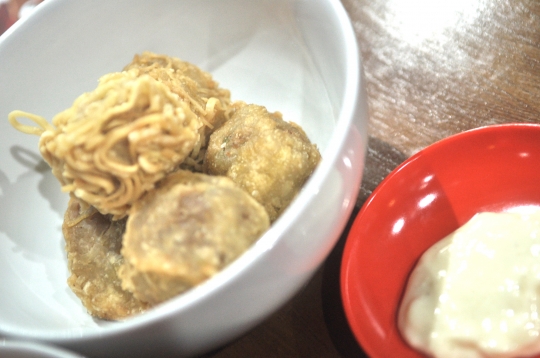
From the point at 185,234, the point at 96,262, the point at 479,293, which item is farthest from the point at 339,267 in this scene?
Answer: the point at 96,262

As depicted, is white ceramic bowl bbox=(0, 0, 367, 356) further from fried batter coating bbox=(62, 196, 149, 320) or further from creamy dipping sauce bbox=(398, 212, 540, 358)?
creamy dipping sauce bbox=(398, 212, 540, 358)

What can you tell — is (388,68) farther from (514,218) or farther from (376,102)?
(514,218)

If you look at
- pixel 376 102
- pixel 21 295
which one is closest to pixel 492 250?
pixel 376 102

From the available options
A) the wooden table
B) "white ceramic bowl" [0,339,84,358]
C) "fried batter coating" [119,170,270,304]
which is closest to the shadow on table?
the wooden table

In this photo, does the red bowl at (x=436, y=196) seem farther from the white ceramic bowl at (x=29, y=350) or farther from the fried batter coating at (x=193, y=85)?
the white ceramic bowl at (x=29, y=350)

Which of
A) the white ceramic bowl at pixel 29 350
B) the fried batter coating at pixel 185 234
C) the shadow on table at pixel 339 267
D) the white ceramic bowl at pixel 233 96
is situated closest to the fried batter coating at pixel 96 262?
the white ceramic bowl at pixel 233 96

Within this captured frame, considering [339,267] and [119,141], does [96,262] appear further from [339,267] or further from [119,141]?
[339,267]
